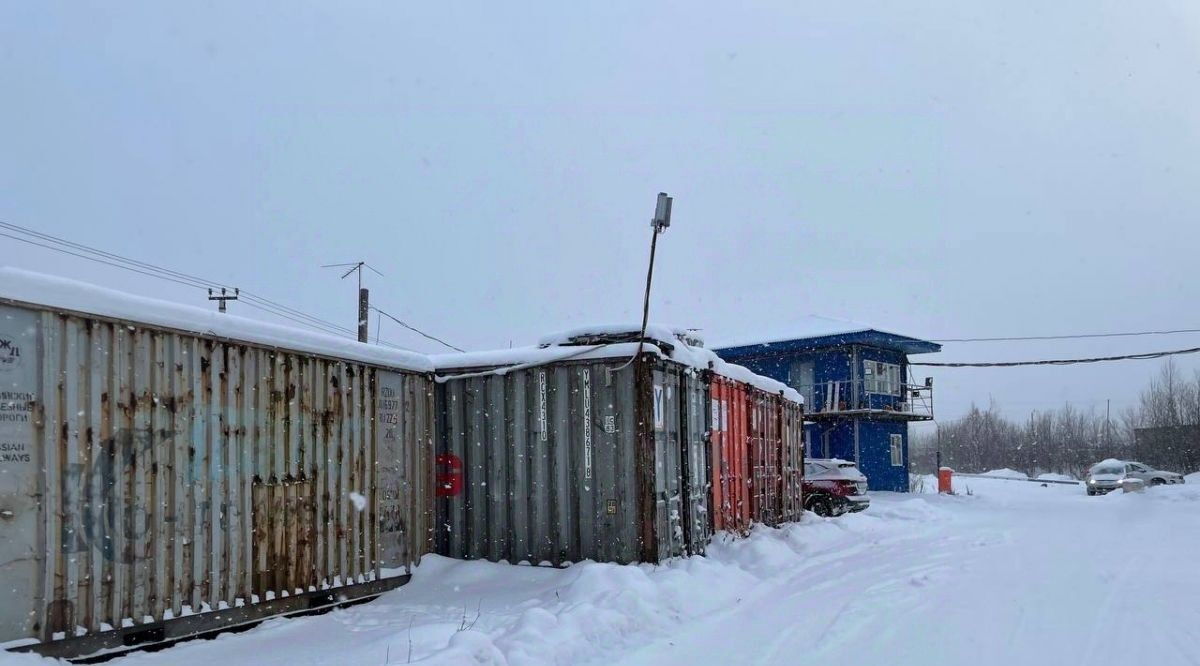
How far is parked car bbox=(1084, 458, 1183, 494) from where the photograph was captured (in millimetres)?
35094

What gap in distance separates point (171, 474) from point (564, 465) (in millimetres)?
4698

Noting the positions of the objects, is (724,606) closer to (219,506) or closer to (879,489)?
(219,506)

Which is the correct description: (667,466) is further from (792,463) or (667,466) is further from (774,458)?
(792,463)

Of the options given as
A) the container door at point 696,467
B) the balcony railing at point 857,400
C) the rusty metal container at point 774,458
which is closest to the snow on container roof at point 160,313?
the container door at point 696,467

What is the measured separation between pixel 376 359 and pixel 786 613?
16.9 feet

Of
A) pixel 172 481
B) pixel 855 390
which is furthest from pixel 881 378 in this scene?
pixel 172 481

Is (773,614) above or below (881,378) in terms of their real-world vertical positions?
below

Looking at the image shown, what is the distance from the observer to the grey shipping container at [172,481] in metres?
6.28

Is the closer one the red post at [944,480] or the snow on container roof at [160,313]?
the snow on container roof at [160,313]

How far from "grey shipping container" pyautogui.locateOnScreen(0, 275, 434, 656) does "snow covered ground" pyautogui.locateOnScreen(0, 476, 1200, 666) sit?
14.8 inches

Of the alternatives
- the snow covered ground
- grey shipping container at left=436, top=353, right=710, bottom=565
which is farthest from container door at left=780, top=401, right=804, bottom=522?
grey shipping container at left=436, top=353, right=710, bottom=565

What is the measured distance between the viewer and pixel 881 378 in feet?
124

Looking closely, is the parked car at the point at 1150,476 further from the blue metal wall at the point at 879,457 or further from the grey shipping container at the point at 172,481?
the grey shipping container at the point at 172,481

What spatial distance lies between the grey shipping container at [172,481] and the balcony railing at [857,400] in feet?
93.1
